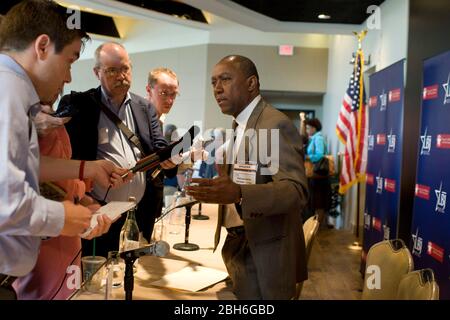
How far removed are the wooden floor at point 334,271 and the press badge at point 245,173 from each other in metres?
2.73

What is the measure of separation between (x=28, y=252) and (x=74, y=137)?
1268 mm

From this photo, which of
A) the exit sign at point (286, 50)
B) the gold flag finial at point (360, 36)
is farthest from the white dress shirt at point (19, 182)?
the exit sign at point (286, 50)

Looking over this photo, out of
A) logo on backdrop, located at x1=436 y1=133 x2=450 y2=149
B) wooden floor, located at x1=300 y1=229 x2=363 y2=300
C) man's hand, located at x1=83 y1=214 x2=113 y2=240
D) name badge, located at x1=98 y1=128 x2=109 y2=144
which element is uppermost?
logo on backdrop, located at x1=436 y1=133 x2=450 y2=149

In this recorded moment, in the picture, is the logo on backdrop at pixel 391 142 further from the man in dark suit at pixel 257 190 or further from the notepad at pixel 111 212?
the notepad at pixel 111 212

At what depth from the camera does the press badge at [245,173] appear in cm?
157

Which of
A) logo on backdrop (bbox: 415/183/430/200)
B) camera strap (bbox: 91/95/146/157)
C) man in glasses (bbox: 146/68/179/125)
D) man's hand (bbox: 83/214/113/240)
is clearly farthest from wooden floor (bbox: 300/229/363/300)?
man's hand (bbox: 83/214/113/240)

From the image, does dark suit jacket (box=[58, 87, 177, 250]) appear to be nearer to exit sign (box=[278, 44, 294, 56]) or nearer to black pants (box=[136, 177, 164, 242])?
Result: black pants (box=[136, 177, 164, 242])

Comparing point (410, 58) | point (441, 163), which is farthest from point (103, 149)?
point (410, 58)

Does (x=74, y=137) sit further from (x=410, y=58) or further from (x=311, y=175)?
(x=311, y=175)

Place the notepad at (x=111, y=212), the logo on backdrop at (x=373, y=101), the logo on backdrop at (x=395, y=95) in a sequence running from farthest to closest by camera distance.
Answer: the logo on backdrop at (x=373, y=101) < the logo on backdrop at (x=395, y=95) < the notepad at (x=111, y=212)

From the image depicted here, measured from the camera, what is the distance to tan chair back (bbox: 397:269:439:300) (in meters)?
1.41

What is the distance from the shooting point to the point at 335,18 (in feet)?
19.8

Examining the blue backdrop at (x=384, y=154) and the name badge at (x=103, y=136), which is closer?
the name badge at (x=103, y=136)

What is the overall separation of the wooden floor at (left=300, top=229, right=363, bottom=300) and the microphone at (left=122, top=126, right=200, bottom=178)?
8.08 feet
